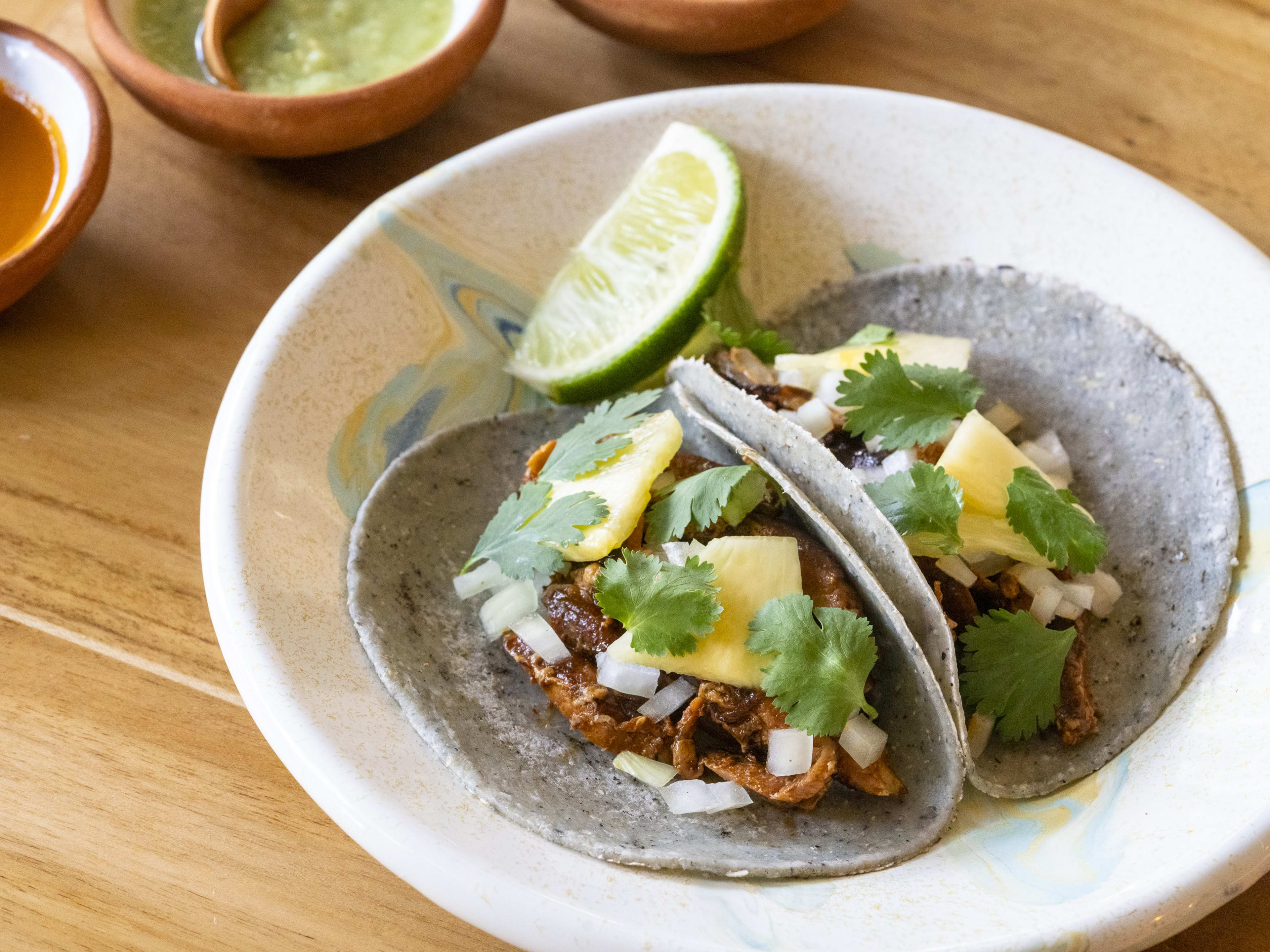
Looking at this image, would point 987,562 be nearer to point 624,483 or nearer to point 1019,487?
point 1019,487

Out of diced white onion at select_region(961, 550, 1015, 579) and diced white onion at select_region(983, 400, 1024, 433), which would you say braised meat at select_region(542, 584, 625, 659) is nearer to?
diced white onion at select_region(961, 550, 1015, 579)

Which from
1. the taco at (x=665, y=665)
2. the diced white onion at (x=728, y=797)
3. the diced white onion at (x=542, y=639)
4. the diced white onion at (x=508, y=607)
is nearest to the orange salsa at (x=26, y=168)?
the taco at (x=665, y=665)

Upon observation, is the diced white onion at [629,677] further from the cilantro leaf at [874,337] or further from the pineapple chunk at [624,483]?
the cilantro leaf at [874,337]

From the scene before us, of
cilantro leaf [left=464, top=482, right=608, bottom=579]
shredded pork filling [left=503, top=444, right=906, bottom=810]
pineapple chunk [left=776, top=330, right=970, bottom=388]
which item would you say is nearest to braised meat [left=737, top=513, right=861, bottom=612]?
shredded pork filling [left=503, top=444, right=906, bottom=810]

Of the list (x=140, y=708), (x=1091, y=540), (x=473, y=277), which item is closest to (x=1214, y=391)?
(x=1091, y=540)

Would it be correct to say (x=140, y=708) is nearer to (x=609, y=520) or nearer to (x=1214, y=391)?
(x=609, y=520)

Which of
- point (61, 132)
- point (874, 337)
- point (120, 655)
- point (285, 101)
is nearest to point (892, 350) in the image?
point (874, 337)
